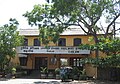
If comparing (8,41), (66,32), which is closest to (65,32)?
(66,32)

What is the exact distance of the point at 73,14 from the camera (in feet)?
98.2

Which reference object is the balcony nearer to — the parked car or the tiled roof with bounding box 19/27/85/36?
the parked car

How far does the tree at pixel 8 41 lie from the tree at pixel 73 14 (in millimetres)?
3856

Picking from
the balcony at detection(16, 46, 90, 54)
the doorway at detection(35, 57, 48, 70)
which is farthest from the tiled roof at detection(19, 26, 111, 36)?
the balcony at detection(16, 46, 90, 54)

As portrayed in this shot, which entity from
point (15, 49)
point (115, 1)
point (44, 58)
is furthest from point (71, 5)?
point (44, 58)

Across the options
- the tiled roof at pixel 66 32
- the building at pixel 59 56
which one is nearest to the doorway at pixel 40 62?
the building at pixel 59 56

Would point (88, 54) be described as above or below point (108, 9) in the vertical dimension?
below

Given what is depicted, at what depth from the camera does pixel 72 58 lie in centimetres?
4003

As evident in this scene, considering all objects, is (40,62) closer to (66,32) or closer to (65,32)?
(65,32)

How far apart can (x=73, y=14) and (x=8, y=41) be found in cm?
969

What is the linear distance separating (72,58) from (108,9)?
11.2m

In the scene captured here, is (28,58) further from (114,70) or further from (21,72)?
(114,70)

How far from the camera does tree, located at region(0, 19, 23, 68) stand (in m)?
34.5

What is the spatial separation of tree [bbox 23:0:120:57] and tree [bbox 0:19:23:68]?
152 inches
